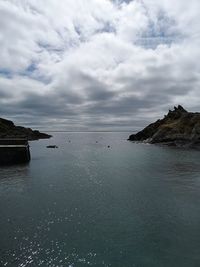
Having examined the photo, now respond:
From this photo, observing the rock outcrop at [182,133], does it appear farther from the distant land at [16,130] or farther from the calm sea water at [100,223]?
the distant land at [16,130]

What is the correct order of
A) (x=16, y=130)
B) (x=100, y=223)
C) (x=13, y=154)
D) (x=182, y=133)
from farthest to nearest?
(x=16, y=130)
(x=182, y=133)
(x=13, y=154)
(x=100, y=223)

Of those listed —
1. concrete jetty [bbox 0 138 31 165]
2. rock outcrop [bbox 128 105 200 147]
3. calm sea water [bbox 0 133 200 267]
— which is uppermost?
rock outcrop [bbox 128 105 200 147]

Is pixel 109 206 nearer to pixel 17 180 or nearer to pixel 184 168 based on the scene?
pixel 17 180

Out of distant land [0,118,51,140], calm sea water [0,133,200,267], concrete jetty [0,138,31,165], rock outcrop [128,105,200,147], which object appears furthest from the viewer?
distant land [0,118,51,140]

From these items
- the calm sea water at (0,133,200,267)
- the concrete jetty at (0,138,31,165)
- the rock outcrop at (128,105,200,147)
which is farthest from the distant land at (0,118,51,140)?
the calm sea water at (0,133,200,267)

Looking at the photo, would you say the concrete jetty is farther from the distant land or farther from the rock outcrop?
the distant land

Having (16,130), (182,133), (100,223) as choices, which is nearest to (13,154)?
(100,223)

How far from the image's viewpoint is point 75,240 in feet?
58.6

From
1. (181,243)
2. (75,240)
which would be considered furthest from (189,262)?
(75,240)

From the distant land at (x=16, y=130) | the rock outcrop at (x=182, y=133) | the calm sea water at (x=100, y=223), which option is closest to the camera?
the calm sea water at (x=100, y=223)

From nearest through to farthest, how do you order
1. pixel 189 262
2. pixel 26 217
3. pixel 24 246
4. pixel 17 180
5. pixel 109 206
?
1. pixel 189 262
2. pixel 24 246
3. pixel 26 217
4. pixel 109 206
5. pixel 17 180

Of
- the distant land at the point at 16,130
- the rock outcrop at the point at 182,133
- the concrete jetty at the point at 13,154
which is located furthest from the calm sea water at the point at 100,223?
the distant land at the point at 16,130

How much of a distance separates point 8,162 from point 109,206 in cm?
3755

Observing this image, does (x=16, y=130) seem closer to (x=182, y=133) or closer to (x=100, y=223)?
(x=182, y=133)
